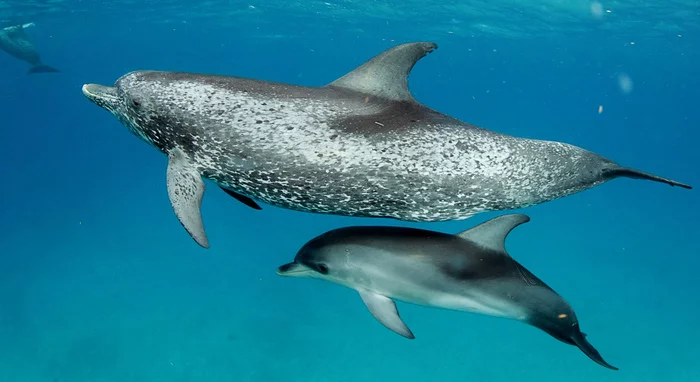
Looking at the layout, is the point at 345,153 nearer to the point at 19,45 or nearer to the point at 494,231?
the point at 494,231

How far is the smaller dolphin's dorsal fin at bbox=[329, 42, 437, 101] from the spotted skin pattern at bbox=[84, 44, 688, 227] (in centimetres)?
26

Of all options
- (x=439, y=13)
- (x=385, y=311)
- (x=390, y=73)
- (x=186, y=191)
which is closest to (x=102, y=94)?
(x=186, y=191)

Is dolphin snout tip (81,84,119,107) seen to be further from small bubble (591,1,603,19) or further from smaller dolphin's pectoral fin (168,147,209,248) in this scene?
small bubble (591,1,603,19)

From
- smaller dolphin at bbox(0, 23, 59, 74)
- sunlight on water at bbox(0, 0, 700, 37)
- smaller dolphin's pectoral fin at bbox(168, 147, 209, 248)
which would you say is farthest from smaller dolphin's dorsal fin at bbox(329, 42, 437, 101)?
smaller dolphin at bbox(0, 23, 59, 74)

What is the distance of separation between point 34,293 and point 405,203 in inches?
754

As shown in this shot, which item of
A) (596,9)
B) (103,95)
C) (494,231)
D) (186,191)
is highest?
(596,9)

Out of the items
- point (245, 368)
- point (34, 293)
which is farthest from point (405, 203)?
point (34, 293)

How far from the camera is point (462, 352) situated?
48.9 feet

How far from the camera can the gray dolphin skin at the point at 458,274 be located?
5.28 m

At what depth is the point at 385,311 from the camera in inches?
224

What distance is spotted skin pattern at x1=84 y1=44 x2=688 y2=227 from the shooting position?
454cm

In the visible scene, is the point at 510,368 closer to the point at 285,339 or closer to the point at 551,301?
the point at 285,339


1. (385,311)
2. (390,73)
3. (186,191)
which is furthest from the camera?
(385,311)

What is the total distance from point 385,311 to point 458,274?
95 cm
